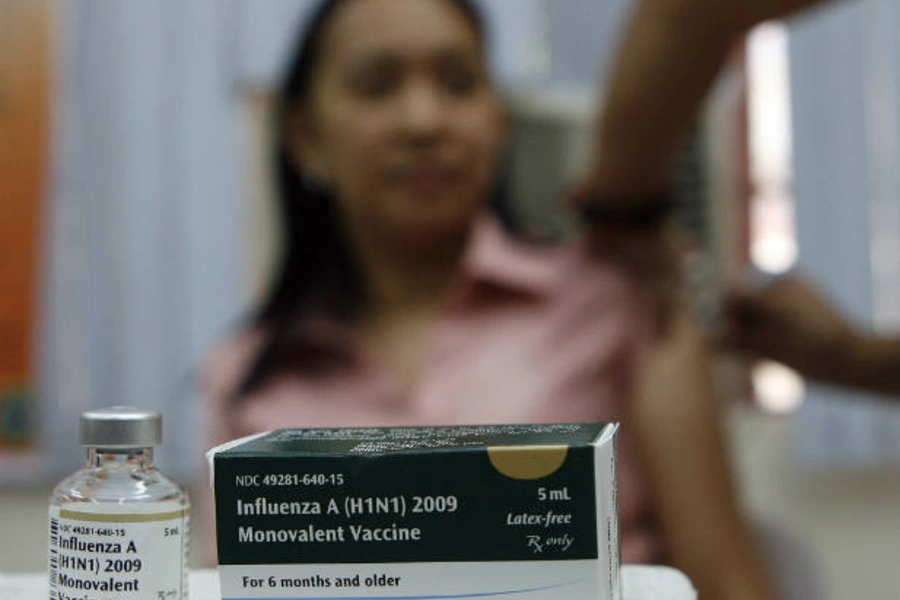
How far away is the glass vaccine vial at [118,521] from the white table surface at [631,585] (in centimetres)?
4

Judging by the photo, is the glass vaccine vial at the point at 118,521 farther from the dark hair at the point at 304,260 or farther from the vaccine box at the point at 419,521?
the dark hair at the point at 304,260

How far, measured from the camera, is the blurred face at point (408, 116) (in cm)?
111

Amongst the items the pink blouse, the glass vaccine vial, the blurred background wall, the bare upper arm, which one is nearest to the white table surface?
the glass vaccine vial

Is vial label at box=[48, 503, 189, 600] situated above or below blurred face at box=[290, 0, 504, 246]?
below

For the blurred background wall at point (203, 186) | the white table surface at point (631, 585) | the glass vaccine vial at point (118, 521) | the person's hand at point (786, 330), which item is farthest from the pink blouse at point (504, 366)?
the blurred background wall at point (203, 186)

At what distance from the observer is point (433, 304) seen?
3.91ft

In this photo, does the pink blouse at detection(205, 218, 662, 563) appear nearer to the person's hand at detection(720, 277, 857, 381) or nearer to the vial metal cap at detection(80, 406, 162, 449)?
the person's hand at detection(720, 277, 857, 381)

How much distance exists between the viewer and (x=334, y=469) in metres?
0.35

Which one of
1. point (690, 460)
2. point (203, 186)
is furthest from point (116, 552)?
point (203, 186)

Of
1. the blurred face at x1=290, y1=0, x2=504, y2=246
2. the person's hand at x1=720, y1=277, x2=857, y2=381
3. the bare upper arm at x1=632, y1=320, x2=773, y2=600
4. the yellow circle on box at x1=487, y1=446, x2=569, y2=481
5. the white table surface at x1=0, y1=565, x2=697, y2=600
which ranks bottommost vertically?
the bare upper arm at x1=632, y1=320, x2=773, y2=600

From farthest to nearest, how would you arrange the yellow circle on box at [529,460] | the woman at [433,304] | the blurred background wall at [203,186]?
the blurred background wall at [203,186] → the woman at [433,304] → the yellow circle on box at [529,460]

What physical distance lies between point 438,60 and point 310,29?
212mm

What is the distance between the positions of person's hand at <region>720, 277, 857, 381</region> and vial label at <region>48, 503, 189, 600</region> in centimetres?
85

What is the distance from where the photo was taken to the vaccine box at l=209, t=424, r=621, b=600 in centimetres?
35
